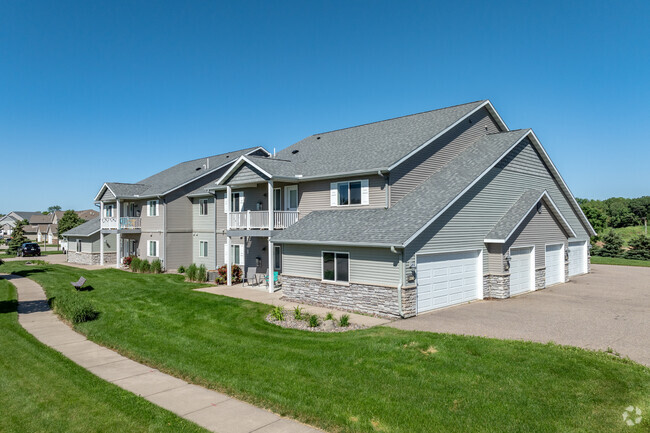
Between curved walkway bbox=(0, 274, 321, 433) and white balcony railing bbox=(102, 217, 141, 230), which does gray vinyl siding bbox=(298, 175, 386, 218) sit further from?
white balcony railing bbox=(102, 217, 141, 230)

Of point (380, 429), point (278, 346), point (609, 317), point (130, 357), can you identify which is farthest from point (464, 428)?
point (609, 317)

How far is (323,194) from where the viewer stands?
68.8 feet

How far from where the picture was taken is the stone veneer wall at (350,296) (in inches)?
591

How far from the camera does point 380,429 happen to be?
6.75m

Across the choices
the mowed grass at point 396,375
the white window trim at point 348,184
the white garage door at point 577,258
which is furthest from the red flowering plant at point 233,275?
the white garage door at point 577,258

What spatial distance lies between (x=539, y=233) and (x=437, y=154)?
659 centimetres

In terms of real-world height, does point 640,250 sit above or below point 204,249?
below

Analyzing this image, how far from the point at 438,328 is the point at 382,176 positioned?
7.58m

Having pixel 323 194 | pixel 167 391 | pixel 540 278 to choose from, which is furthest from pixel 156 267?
pixel 540 278

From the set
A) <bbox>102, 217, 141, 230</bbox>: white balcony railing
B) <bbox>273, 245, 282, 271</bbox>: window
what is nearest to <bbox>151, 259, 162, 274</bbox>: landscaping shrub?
<bbox>102, 217, 141, 230</bbox>: white balcony railing

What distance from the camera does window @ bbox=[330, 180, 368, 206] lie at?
19328mm

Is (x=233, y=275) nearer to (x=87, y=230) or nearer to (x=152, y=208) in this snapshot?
(x=152, y=208)

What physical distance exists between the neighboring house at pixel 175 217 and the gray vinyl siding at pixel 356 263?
10.3 m

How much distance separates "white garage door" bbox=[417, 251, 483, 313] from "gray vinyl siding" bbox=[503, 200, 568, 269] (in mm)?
1968
